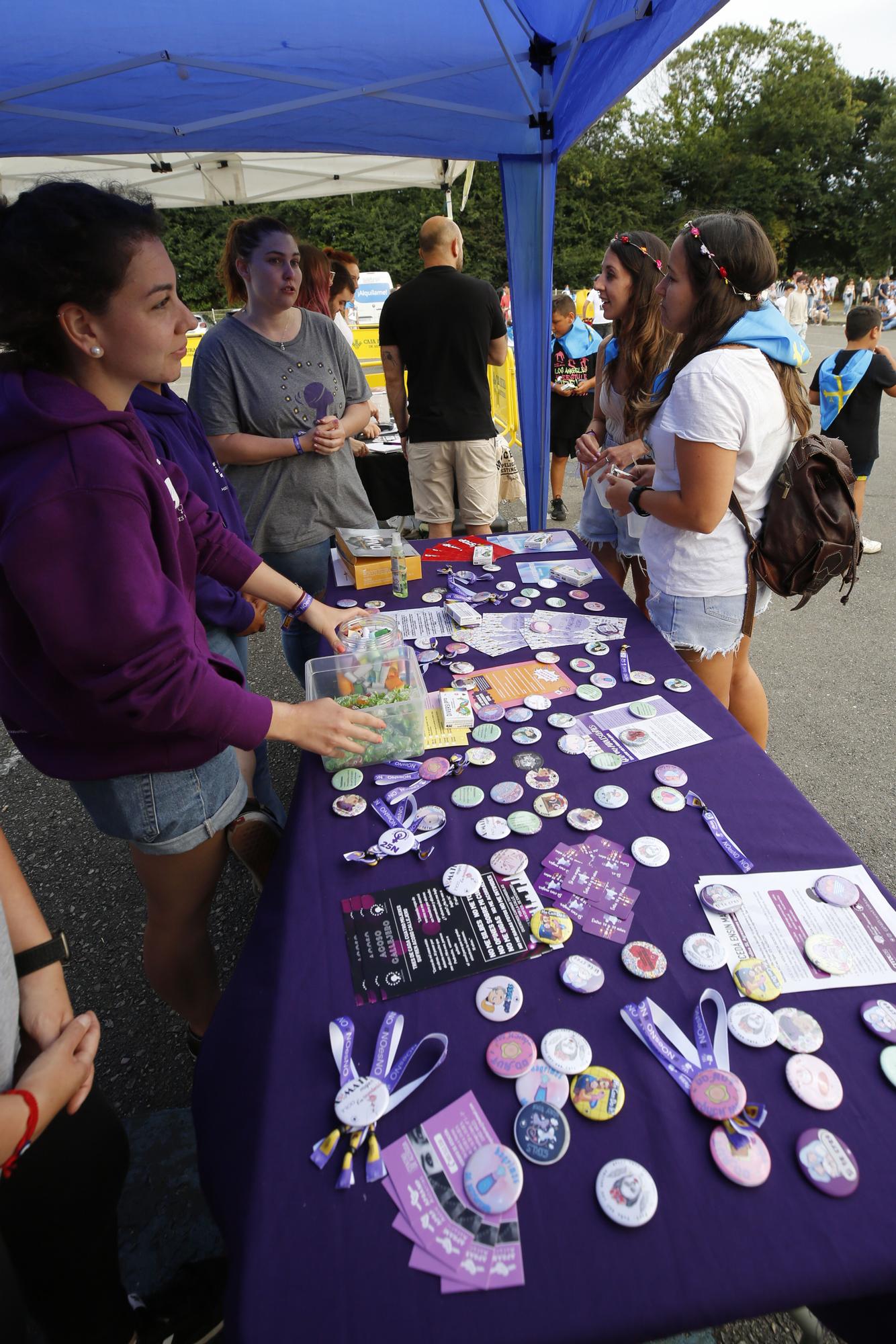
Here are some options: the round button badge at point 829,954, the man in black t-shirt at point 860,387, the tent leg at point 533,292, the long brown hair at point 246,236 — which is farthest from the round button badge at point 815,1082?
the man in black t-shirt at point 860,387

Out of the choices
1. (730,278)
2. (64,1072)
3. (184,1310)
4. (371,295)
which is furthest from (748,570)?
(371,295)

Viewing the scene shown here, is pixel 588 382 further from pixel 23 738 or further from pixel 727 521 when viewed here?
pixel 23 738

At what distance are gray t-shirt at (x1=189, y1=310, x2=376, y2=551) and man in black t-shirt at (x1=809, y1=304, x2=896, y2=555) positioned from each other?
11.4 ft

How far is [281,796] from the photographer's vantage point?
8.98 ft

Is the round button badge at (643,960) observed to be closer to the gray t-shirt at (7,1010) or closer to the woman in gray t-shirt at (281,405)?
the gray t-shirt at (7,1010)

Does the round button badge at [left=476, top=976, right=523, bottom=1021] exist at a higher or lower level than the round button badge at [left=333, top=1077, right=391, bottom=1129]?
higher

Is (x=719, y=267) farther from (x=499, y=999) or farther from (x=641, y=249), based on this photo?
(x=499, y=999)

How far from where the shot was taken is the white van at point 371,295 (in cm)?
1084

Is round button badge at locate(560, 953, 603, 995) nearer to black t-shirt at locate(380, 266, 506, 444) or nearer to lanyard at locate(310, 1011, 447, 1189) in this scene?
lanyard at locate(310, 1011, 447, 1189)

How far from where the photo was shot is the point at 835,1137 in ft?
2.50

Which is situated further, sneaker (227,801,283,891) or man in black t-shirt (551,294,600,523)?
man in black t-shirt (551,294,600,523)

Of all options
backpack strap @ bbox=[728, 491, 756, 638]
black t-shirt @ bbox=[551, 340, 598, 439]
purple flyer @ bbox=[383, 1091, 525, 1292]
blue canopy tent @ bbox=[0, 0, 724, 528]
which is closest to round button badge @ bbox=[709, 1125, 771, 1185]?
purple flyer @ bbox=[383, 1091, 525, 1292]

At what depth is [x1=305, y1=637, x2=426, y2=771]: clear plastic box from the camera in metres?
1.38

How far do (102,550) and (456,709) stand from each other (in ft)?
2.74
